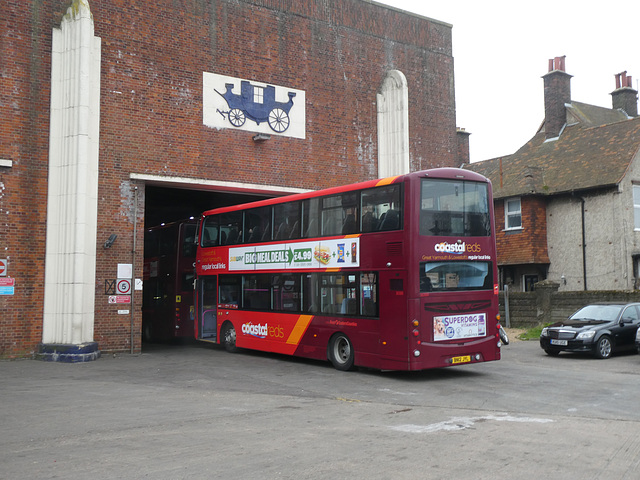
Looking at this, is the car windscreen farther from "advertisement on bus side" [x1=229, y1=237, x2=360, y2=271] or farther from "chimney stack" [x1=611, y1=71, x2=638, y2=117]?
"chimney stack" [x1=611, y1=71, x2=638, y2=117]

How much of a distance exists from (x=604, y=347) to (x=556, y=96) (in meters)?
21.2

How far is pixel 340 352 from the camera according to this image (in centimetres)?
1401

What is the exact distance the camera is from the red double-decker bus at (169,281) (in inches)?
802

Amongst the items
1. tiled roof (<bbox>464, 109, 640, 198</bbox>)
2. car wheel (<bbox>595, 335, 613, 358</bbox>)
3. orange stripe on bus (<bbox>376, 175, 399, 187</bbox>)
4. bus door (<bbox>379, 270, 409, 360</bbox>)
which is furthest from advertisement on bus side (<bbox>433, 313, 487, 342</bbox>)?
tiled roof (<bbox>464, 109, 640, 198</bbox>)

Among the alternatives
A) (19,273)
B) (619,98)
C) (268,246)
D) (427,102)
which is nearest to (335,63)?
(427,102)

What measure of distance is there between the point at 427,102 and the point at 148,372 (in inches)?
571

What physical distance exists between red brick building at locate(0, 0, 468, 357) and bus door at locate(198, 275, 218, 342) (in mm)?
1991

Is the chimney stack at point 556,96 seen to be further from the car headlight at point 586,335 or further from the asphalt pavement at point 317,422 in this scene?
the asphalt pavement at point 317,422

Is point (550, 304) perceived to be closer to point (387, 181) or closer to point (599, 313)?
point (599, 313)

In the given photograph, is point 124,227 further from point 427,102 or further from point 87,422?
point 427,102

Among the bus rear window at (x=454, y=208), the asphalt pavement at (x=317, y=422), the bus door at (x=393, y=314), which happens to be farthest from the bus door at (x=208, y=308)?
the bus rear window at (x=454, y=208)

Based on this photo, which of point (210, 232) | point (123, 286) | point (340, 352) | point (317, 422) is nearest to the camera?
point (317, 422)

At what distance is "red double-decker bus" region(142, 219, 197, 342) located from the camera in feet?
66.8

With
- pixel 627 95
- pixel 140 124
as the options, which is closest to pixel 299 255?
pixel 140 124
